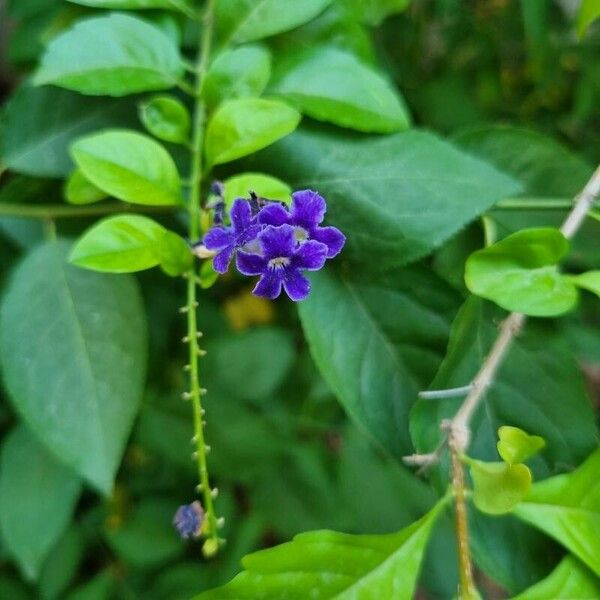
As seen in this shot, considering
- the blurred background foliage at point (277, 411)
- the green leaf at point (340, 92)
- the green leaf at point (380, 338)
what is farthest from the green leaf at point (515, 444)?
the blurred background foliage at point (277, 411)

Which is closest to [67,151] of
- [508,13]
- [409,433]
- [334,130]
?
[334,130]

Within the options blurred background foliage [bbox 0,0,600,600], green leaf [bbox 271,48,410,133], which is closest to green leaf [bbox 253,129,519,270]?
green leaf [bbox 271,48,410,133]

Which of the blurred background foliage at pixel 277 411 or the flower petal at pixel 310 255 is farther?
the blurred background foliage at pixel 277 411

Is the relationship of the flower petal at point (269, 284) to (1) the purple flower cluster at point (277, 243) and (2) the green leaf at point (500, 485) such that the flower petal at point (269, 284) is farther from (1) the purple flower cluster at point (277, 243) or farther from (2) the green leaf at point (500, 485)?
(2) the green leaf at point (500, 485)

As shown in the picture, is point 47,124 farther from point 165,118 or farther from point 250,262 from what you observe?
point 250,262

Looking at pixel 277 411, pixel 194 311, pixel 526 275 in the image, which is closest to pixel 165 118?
pixel 194 311

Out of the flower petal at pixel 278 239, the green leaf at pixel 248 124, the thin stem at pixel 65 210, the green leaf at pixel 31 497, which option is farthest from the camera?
the green leaf at pixel 31 497
